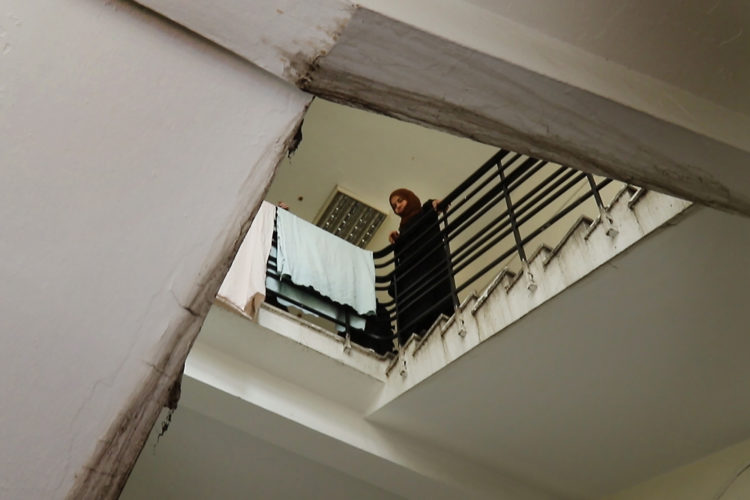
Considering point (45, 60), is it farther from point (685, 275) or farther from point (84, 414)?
point (685, 275)

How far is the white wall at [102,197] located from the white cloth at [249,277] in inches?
98.3

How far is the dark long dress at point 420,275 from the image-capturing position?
4465mm

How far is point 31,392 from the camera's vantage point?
2.35 feet

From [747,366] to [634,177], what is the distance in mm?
2243

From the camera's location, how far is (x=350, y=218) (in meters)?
7.95

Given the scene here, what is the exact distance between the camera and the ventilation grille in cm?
786

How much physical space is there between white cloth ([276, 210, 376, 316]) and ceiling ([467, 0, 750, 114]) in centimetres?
316

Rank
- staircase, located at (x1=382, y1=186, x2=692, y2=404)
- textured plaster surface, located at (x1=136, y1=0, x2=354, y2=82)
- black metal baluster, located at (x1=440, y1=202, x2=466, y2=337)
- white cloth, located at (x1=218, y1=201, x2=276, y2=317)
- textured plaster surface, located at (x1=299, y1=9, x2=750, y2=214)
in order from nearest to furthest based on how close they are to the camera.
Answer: textured plaster surface, located at (x1=136, y1=0, x2=354, y2=82)
textured plaster surface, located at (x1=299, y1=9, x2=750, y2=214)
staircase, located at (x1=382, y1=186, x2=692, y2=404)
black metal baluster, located at (x1=440, y1=202, x2=466, y2=337)
white cloth, located at (x1=218, y1=201, x2=276, y2=317)

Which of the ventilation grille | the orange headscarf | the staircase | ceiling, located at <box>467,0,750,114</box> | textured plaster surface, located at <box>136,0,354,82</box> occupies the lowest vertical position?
textured plaster surface, located at <box>136,0,354,82</box>

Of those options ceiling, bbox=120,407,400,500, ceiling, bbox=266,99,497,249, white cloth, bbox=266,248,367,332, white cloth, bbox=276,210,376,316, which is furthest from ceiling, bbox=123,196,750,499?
ceiling, bbox=266,99,497,249

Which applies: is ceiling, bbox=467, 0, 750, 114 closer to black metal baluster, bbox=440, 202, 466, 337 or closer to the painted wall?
black metal baluster, bbox=440, 202, 466, 337

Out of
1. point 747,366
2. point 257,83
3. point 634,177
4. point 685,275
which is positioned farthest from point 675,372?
point 257,83

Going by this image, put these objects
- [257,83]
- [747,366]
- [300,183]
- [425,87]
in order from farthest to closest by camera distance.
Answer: [300,183]
[747,366]
[425,87]
[257,83]

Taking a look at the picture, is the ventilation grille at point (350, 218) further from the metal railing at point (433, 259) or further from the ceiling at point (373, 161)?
the metal railing at point (433, 259)
